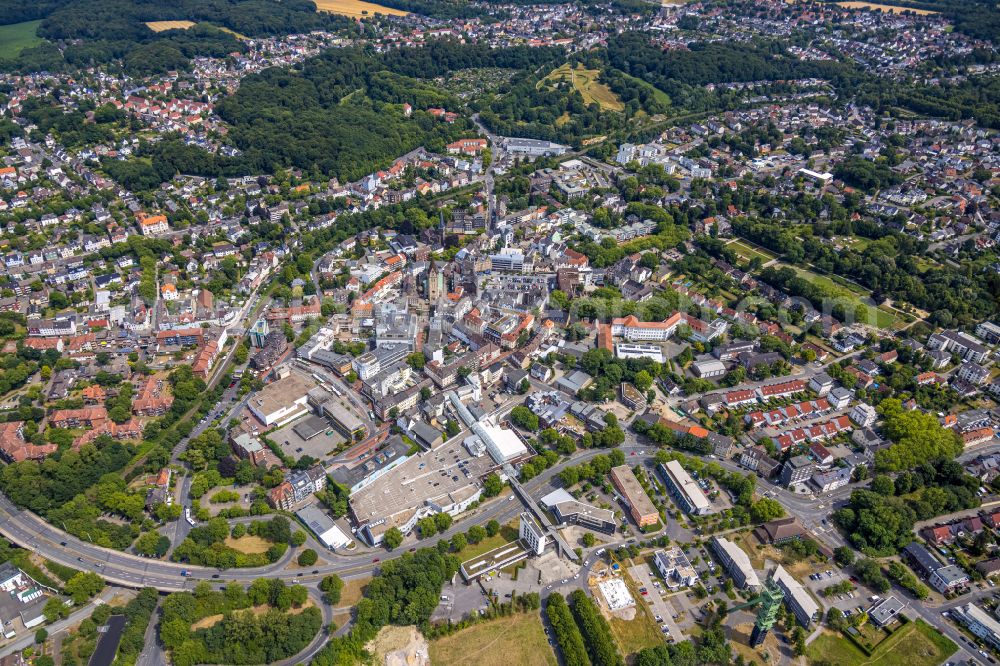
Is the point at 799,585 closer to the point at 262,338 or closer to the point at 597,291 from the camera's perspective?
the point at 597,291

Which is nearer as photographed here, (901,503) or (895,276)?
(901,503)

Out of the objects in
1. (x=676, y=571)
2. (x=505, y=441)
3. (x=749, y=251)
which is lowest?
(x=749, y=251)

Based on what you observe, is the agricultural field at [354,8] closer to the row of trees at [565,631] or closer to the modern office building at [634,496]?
the modern office building at [634,496]

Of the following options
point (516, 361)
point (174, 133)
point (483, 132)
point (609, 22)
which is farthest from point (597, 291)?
point (609, 22)

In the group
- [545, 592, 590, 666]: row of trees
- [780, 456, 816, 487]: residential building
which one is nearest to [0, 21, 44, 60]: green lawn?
[545, 592, 590, 666]: row of trees

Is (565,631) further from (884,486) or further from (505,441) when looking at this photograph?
(884,486)

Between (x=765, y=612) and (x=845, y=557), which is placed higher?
(x=765, y=612)

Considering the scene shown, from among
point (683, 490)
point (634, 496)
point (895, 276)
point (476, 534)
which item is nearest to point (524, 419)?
point (634, 496)

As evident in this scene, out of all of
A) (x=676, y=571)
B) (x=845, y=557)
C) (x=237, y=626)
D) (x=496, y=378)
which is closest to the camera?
(x=237, y=626)
